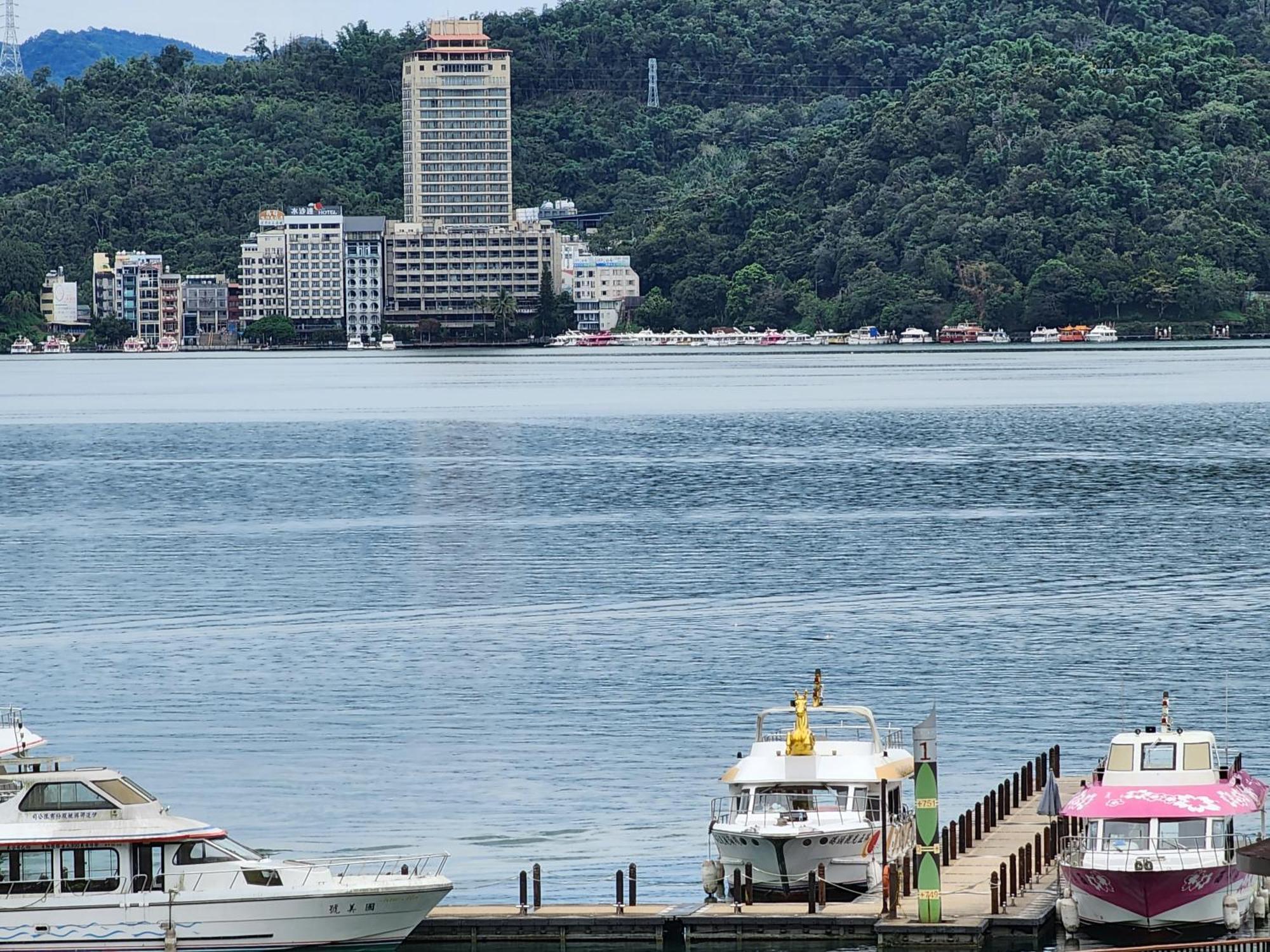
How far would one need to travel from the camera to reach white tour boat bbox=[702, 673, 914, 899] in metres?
32.4

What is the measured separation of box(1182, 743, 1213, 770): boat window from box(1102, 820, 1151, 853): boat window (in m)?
1.22

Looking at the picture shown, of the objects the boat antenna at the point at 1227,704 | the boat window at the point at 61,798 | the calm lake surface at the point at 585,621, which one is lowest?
the calm lake surface at the point at 585,621

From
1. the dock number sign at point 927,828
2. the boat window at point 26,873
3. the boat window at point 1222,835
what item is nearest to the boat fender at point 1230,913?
the boat window at point 1222,835

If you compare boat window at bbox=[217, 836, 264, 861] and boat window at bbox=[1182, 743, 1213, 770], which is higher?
boat window at bbox=[1182, 743, 1213, 770]

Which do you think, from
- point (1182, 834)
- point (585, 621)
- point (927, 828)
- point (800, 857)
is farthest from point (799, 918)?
point (585, 621)

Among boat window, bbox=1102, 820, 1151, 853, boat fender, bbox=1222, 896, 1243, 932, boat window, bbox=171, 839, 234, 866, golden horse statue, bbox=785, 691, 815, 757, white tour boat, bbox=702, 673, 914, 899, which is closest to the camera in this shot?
boat window, bbox=171, 839, 234, 866

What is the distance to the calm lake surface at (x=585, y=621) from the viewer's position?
136 ft

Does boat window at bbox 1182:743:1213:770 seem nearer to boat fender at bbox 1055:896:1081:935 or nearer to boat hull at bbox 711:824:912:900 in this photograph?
boat fender at bbox 1055:896:1081:935

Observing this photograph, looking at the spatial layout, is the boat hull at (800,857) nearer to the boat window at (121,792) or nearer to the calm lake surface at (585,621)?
the calm lake surface at (585,621)

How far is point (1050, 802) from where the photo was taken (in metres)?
33.2

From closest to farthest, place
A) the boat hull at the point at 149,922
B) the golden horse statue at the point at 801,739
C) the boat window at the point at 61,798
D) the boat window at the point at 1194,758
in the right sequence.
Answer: the boat hull at the point at 149,922 → the boat window at the point at 61,798 → the boat window at the point at 1194,758 → the golden horse statue at the point at 801,739

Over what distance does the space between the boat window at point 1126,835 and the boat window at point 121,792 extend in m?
11.2

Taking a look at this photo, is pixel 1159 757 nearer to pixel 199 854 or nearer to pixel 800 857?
pixel 800 857

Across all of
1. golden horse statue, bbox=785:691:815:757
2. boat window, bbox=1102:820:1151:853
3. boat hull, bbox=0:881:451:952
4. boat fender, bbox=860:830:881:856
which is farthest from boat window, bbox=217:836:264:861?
boat window, bbox=1102:820:1151:853
